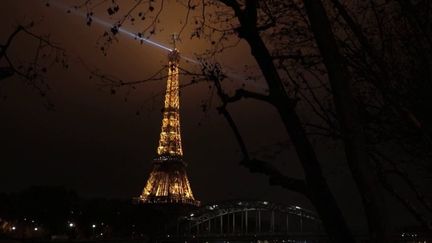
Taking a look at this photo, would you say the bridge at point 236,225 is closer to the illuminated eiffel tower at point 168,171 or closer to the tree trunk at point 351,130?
the illuminated eiffel tower at point 168,171

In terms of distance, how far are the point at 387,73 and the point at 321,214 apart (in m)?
2.17

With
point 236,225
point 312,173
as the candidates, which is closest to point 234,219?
point 236,225

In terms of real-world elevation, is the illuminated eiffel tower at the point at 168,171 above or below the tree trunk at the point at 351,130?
above

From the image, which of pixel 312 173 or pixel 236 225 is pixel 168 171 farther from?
pixel 312 173

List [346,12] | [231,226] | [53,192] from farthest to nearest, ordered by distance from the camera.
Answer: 1. [231,226]
2. [53,192]
3. [346,12]

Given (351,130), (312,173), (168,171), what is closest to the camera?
(351,130)

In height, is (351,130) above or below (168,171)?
below

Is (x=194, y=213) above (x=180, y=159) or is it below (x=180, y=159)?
below

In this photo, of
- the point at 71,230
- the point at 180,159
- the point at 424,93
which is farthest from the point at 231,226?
the point at 424,93

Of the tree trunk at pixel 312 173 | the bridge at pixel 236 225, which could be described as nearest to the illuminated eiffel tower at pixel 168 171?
the bridge at pixel 236 225

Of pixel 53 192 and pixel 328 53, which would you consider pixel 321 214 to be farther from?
pixel 53 192

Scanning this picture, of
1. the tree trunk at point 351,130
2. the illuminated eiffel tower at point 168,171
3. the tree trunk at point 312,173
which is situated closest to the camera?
the tree trunk at point 351,130

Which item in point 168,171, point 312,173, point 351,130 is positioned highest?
point 168,171

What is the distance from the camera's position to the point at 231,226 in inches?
3893
